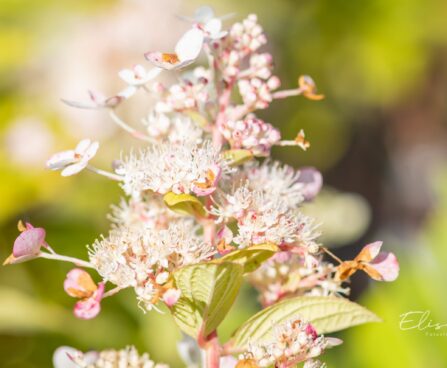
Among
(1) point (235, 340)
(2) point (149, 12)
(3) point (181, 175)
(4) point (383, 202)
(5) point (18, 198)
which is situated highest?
(3) point (181, 175)

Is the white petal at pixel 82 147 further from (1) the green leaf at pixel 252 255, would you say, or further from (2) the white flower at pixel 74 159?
(1) the green leaf at pixel 252 255

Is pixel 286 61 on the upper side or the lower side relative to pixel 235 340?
lower

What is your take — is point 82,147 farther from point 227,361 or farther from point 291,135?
point 291,135

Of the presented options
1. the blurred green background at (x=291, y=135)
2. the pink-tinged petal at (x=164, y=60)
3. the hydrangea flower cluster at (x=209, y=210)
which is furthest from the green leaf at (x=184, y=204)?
the blurred green background at (x=291, y=135)

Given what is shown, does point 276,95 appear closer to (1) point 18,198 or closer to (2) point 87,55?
(1) point 18,198

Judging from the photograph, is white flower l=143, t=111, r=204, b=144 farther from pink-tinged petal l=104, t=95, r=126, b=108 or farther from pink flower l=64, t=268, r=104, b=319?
pink flower l=64, t=268, r=104, b=319

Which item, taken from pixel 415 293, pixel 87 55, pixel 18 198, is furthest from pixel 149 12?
pixel 415 293
